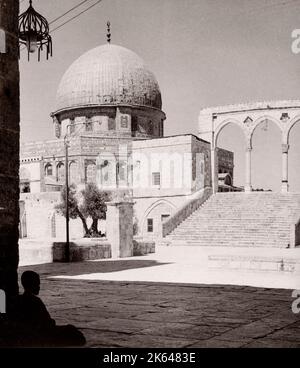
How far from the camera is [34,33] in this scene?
9.98 m

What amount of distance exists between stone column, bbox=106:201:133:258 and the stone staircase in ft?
23.7

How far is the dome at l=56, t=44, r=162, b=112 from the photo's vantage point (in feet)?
150

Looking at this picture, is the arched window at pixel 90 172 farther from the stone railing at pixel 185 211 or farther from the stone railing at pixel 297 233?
the stone railing at pixel 297 233

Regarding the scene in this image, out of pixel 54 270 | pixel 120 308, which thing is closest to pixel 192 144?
pixel 54 270

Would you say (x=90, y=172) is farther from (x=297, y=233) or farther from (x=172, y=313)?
(x=172, y=313)

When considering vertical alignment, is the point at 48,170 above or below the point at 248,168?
above

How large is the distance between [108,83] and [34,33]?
36.1 m

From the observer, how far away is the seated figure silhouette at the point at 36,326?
4.99 metres

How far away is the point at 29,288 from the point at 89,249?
42.8 ft

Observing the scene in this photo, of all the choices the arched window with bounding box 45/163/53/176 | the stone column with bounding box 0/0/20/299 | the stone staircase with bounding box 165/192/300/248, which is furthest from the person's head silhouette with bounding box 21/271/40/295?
the arched window with bounding box 45/163/53/176

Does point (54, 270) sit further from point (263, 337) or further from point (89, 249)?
point (263, 337)

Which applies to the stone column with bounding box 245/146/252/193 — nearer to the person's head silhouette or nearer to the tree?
the tree

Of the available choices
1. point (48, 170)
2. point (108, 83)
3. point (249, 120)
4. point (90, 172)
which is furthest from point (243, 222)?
point (108, 83)
